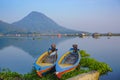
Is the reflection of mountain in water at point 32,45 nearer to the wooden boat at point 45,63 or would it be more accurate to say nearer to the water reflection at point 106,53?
the water reflection at point 106,53

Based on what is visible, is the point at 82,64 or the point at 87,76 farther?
the point at 82,64

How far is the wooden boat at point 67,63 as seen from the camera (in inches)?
707

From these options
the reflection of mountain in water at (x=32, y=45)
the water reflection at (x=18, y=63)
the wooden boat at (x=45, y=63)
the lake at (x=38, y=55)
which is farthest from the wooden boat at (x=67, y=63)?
the reflection of mountain in water at (x=32, y=45)

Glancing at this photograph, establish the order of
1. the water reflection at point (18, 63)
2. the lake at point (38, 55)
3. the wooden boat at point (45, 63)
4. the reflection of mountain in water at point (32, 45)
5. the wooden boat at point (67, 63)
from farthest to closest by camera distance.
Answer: the reflection of mountain in water at point (32, 45)
the water reflection at point (18, 63)
the lake at point (38, 55)
the wooden boat at point (45, 63)
the wooden boat at point (67, 63)

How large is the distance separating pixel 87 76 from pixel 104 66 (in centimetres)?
276

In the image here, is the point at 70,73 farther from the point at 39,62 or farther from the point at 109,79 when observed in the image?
the point at 109,79

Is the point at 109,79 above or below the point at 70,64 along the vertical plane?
below

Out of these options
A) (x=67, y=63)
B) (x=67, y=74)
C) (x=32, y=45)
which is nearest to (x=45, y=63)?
(x=67, y=63)

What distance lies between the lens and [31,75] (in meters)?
19.0

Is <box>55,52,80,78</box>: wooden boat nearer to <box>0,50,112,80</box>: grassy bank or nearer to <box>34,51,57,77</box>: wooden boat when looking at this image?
<box>0,50,112,80</box>: grassy bank

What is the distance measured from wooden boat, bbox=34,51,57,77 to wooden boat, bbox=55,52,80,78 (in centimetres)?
57

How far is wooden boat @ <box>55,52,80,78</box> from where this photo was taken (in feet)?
58.9

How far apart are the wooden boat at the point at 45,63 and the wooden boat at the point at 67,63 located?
1.86ft

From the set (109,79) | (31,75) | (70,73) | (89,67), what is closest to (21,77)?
(31,75)
